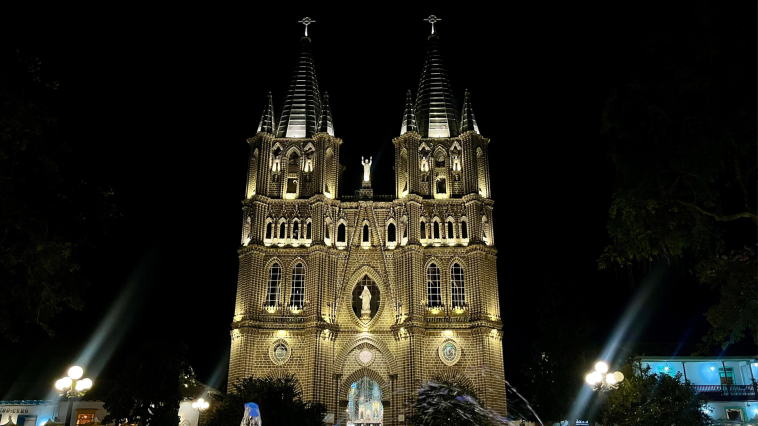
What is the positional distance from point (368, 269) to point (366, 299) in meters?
1.81

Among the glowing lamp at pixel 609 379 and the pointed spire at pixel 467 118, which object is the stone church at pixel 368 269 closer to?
the pointed spire at pixel 467 118

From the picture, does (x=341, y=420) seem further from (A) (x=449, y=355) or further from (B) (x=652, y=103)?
(B) (x=652, y=103)

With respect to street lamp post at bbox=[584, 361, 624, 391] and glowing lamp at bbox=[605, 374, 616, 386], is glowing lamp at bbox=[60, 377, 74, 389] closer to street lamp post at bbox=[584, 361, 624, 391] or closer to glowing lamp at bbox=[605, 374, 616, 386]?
street lamp post at bbox=[584, 361, 624, 391]

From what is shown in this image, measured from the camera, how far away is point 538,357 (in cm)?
3356

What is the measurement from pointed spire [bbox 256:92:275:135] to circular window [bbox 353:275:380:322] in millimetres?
11081

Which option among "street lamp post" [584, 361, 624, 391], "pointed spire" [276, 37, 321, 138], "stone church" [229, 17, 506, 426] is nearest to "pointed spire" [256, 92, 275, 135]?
"stone church" [229, 17, 506, 426]

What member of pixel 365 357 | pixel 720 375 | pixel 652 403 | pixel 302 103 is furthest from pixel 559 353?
pixel 302 103

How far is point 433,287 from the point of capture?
37656 mm

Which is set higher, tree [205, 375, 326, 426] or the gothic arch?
the gothic arch

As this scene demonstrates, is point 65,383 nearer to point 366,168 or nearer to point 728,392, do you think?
point 366,168

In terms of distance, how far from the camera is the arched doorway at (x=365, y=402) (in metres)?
35.4

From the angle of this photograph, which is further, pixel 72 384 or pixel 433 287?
pixel 433 287

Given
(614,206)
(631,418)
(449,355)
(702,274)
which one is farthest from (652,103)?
(449,355)

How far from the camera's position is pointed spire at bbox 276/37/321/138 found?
42.3 m
